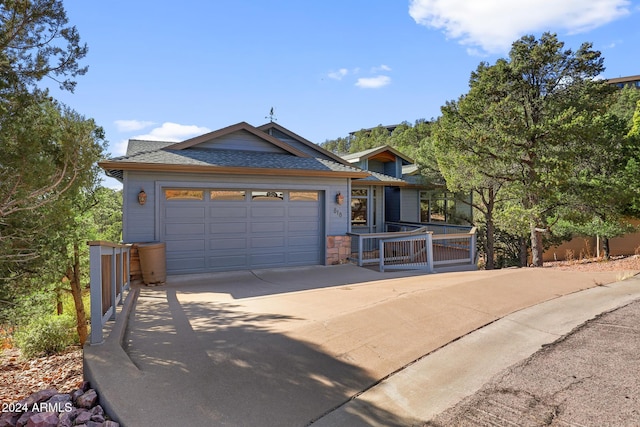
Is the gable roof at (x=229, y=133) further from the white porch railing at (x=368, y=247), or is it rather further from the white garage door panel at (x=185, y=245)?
the white porch railing at (x=368, y=247)

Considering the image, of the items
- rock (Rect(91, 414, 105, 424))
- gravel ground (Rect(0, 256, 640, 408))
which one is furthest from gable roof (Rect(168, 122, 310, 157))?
rock (Rect(91, 414, 105, 424))

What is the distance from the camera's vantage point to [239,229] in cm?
958

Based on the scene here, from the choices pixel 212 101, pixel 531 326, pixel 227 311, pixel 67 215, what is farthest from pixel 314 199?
pixel 212 101

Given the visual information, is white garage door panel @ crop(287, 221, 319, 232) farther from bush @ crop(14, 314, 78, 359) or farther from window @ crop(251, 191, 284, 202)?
bush @ crop(14, 314, 78, 359)

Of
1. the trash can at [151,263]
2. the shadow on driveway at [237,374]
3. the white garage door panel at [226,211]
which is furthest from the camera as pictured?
the white garage door panel at [226,211]

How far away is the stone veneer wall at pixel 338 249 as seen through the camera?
1057cm

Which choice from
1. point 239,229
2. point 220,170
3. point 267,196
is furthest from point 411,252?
point 220,170

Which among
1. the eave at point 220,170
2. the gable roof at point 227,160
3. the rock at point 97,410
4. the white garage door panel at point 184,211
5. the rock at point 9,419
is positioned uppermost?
the gable roof at point 227,160

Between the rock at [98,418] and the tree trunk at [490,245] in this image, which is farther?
the tree trunk at [490,245]

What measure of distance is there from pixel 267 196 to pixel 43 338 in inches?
239

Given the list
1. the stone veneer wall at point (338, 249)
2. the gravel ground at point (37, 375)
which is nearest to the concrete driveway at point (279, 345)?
the gravel ground at point (37, 375)

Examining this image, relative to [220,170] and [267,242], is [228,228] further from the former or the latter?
[220,170]

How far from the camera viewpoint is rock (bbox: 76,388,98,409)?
107 inches

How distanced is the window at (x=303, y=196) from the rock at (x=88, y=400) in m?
7.74
